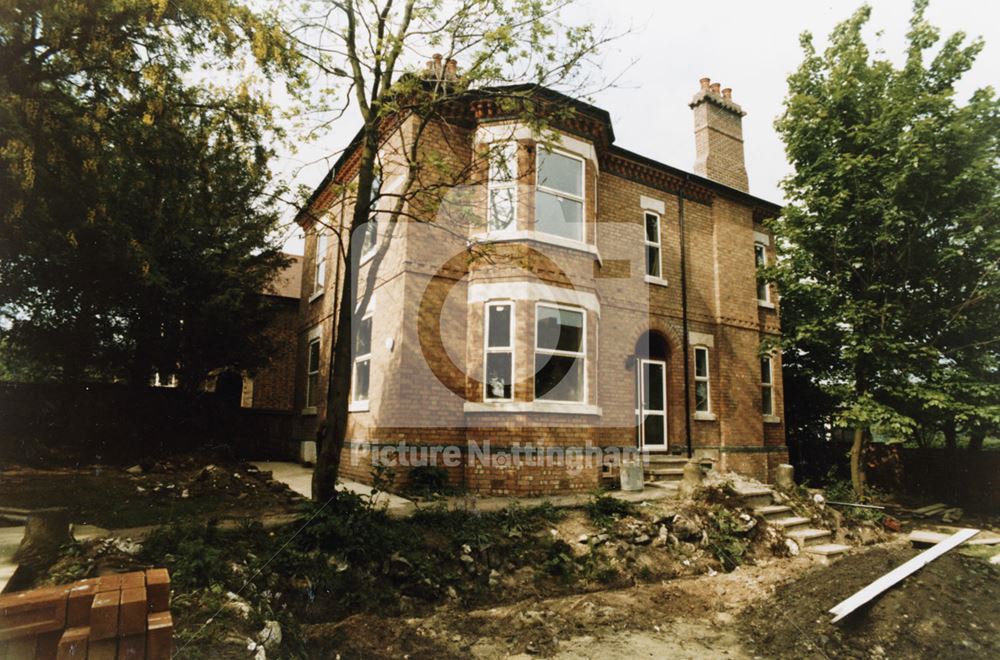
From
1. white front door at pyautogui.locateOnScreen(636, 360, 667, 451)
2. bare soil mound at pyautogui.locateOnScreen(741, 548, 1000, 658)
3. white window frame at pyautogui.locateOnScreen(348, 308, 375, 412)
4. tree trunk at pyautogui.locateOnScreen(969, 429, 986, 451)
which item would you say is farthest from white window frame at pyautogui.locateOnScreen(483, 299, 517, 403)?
tree trunk at pyautogui.locateOnScreen(969, 429, 986, 451)

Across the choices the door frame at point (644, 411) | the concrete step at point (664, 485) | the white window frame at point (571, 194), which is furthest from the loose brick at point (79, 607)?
the door frame at point (644, 411)

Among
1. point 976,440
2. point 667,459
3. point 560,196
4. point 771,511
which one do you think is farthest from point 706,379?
point 976,440

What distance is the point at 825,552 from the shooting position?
332 inches

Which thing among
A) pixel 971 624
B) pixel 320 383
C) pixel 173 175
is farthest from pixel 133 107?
pixel 971 624

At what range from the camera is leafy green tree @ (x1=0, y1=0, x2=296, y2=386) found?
700 cm

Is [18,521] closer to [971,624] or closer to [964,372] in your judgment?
[971,624]

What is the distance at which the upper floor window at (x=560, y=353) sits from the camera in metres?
9.97

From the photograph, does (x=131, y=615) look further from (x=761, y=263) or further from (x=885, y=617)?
(x=761, y=263)

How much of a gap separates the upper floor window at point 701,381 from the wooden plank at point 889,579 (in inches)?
222

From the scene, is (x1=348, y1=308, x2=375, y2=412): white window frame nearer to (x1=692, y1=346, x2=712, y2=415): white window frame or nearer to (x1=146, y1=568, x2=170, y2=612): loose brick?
(x1=692, y1=346, x2=712, y2=415): white window frame

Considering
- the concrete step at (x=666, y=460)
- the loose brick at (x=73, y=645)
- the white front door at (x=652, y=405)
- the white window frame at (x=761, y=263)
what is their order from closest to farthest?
the loose brick at (x=73, y=645)
the concrete step at (x=666, y=460)
the white front door at (x=652, y=405)
the white window frame at (x=761, y=263)

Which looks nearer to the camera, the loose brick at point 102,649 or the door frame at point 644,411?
the loose brick at point 102,649

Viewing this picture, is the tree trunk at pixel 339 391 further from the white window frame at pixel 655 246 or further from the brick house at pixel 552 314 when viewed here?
the white window frame at pixel 655 246

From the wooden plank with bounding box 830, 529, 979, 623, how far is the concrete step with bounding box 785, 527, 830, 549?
5.23 ft
